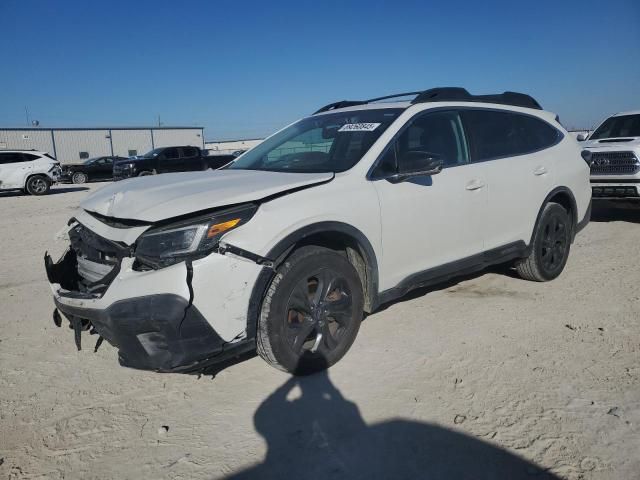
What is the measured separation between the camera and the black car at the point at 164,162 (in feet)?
67.4

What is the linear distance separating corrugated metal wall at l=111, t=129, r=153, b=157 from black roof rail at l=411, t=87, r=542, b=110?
45.6 m

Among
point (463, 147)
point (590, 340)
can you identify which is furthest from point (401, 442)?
point (463, 147)

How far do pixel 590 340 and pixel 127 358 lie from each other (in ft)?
10.7

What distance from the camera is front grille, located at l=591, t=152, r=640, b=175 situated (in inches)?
308

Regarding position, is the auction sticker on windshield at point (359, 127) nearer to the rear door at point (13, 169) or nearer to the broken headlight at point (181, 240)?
the broken headlight at point (181, 240)

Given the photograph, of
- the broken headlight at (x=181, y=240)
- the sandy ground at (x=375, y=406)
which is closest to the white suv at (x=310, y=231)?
the broken headlight at (x=181, y=240)

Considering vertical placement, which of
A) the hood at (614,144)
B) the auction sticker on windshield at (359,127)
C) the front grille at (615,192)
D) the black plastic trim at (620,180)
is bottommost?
the front grille at (615,192)

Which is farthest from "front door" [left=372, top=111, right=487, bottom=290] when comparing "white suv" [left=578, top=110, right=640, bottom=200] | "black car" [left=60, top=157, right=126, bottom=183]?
"black car" [left=60, top=157, right=126, bottom=183]

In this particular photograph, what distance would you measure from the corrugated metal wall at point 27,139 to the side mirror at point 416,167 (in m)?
44.2

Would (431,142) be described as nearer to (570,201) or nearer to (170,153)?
(570,201)

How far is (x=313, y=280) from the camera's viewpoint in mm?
3146

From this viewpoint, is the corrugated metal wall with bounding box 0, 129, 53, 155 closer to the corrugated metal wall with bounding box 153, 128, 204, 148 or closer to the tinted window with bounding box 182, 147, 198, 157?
the corrugated metal wall with bounding box 153, 128, 204, 148

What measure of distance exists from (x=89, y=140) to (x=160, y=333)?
46.9 metres

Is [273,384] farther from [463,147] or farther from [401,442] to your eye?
[463,147]
